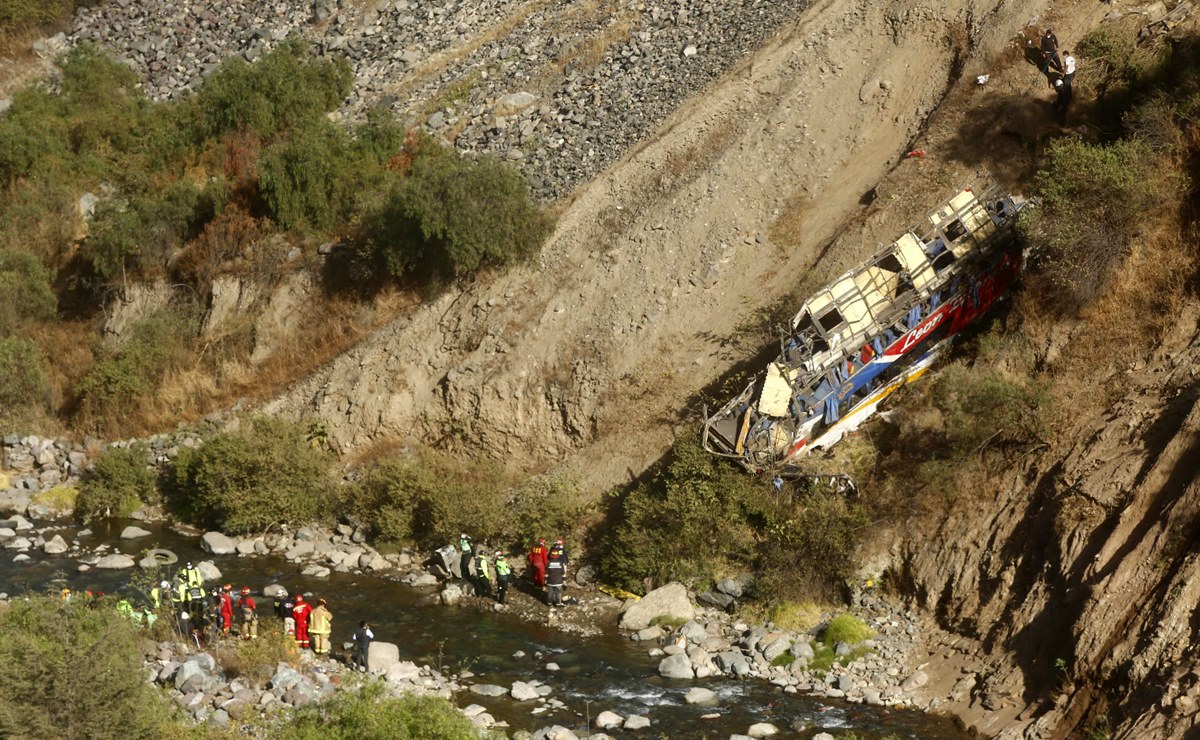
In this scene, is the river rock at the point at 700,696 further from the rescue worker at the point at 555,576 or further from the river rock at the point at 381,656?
the river rock at the point at 381,656

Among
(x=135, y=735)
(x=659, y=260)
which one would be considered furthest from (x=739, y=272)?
(x=135, y=735)

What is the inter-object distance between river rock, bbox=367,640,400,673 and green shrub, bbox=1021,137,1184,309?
13.4 meters

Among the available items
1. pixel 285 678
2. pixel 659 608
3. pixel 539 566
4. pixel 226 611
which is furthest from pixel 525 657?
pixel 226 611

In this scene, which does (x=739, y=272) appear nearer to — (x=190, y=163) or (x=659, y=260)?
(x=659, y=260)

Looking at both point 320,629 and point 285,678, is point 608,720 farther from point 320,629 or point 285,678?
point 320,629

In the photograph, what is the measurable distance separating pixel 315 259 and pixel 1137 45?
20145 mm

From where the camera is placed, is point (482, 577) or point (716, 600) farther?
point (482, 577)

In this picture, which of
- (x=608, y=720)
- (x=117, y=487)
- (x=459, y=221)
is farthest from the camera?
(x=459, y=221)

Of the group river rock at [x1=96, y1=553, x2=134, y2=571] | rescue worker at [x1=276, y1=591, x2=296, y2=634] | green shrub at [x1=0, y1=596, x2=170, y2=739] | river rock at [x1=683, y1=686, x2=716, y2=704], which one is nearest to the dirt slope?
river rock at [x1=96, y1=553, x2=134, y2=571]

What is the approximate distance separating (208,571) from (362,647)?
240 inches

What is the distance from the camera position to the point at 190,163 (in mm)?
42375

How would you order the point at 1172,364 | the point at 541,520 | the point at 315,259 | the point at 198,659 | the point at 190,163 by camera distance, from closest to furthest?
the point at 198,659 → the point at 1172,364 → the point at 541,520 → the point at 315,259 → the point at 190,163

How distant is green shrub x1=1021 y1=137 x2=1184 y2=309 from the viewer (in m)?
25.1

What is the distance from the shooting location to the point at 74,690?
18109 millimetres
